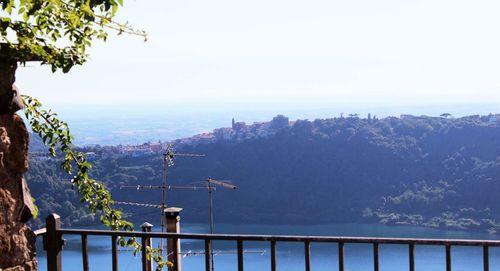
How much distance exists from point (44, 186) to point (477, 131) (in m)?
41.0

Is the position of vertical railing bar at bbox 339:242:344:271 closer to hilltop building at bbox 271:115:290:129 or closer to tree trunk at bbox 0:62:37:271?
tree trunk at bbox 0:62:37:271

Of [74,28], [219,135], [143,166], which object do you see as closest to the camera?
[74,28]

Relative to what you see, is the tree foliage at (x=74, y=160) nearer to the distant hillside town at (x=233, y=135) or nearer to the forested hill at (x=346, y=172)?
the forested hill at (x=346, y=172)

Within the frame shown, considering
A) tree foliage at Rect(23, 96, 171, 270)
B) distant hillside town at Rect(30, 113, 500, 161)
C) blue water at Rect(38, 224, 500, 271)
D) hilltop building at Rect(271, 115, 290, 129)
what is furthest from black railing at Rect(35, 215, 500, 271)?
hilltop building at Rect(271, 115, 290, 129)

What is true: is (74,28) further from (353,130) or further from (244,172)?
(353,130)

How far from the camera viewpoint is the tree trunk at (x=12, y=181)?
239 cm

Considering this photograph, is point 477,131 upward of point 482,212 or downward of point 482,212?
upward

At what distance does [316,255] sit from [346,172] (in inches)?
672

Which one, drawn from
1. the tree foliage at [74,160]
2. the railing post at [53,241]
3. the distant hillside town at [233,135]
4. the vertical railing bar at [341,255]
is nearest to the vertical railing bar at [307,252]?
the vertical railing bar at [341,255]

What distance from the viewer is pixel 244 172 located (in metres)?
63.2

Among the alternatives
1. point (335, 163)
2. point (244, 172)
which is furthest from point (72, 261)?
Answer: point (335, 163)

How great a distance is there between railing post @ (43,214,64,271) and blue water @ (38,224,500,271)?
36.1 metres

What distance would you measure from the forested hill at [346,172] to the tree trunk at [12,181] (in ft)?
165

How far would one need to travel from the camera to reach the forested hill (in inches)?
2261
